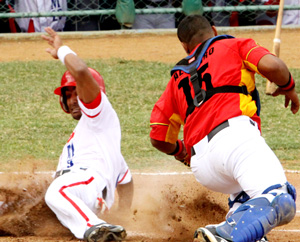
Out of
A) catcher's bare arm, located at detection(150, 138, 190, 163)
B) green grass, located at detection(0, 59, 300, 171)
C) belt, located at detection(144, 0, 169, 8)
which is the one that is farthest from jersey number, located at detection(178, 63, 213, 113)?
belt, located at detection(144, 0, 169, 8)

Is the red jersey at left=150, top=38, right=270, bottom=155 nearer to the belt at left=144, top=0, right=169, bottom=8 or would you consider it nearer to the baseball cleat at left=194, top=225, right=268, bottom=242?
the baseball cleat at left=194, top=225, right=268, bottom=242

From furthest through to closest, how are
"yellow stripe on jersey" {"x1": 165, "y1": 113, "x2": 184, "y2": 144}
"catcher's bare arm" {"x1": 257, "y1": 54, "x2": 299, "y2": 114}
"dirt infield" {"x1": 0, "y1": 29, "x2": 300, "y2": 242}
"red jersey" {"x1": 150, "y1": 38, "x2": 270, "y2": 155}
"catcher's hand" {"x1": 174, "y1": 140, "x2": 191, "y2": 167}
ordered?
"catcher's hand" {"x1": 174, "y1": 140, "x2": 191, "y2": 167} → "dirt infield" {"x1": 0, "y1": 29, "x2": 300, "y2": 242} → "yellow stripe on jersey" {"x1": 165, "y1": 113, "x2": 184, "y2": 144} → "red jersey" {"x1": 150, "y1": 38, "x2": 270, "y2": 155} → "catcher's bare arm" {"x1": 257, "y1": 54, "x2": 299, "y2": 114}

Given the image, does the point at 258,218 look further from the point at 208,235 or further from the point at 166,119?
the point at 166,119

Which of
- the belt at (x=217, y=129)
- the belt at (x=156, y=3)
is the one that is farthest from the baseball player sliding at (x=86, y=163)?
the belt at (x=156, y=3)

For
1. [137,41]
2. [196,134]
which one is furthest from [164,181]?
[137,41]

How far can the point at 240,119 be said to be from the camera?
4168 millimetres

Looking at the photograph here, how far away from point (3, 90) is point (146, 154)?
11.3ft

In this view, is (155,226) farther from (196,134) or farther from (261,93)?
(261,93)

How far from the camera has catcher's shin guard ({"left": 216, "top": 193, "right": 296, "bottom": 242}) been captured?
364 cm

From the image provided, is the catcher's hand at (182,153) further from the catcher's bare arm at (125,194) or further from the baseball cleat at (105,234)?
the baseball cleat at (105,234)

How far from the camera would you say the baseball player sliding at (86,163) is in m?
4.43

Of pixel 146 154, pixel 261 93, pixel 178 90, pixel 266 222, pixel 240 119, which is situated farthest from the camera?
pixel 261 93

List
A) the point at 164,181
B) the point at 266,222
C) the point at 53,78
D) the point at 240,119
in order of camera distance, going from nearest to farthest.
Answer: the point at 266,222 → the point at 240,119 → the point at 164,181 → the point at 53,78

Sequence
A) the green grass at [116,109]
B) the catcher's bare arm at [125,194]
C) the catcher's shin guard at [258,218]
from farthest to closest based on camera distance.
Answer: the green grass at [116,109] → the catcher's bare arm at [125,194] → the catcher's shin guard at [258,218]
